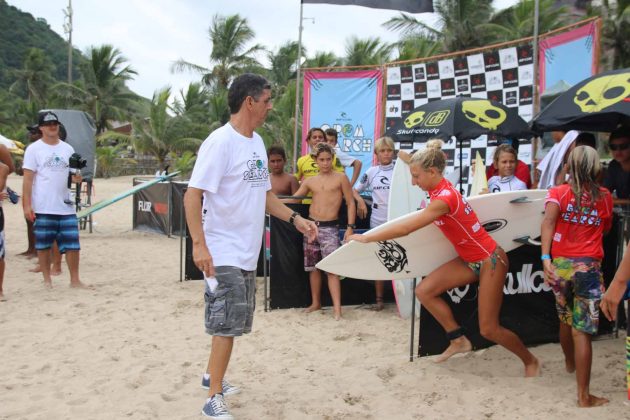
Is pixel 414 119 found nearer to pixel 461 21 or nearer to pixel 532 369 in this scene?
pixel 532 369

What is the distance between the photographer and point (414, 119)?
6016 millimetres

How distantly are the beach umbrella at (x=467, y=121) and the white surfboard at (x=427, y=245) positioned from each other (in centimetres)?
181

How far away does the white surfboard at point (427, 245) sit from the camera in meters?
3.61

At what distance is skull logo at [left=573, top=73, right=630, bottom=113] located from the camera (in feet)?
11.3

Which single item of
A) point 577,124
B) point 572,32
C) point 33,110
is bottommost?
point 577,124

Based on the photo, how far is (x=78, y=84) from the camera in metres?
35.3

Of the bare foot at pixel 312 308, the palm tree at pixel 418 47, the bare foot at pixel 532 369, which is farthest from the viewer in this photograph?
the palm tree at pixel 418 47

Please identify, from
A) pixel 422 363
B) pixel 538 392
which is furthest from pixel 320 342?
pixel 538 392

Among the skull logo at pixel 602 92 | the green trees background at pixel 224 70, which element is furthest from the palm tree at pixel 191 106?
the skull logo at pixel 602 92

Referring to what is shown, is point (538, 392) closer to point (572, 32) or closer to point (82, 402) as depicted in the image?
point (82, 402)

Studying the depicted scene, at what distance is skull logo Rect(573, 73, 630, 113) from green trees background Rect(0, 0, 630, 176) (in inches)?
736

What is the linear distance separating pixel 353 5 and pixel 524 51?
253cm

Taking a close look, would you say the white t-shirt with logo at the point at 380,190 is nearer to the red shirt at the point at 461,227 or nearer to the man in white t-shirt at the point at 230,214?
the red shirt at the point at 461,227

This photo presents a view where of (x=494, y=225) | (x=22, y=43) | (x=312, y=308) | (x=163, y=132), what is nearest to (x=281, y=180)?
(x=312, y=308)
